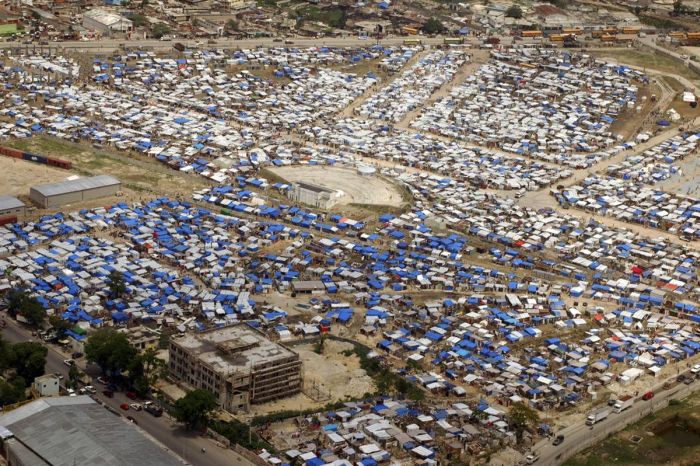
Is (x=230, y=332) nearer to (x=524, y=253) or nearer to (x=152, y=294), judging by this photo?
(x=152, y=294)

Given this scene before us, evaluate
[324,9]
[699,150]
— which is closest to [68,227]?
[699,150]

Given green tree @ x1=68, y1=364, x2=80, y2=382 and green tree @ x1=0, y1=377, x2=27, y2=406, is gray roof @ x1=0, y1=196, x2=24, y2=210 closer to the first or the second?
green tree @ x1=68, y1=364, x2=80, y2=382

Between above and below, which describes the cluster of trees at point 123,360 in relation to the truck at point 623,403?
below

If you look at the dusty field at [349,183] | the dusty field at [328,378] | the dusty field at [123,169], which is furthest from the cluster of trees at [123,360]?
the dusty field at [349,183]

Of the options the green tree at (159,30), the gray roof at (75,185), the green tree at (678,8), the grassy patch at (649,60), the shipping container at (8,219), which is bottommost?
the shipping container at (8,219)

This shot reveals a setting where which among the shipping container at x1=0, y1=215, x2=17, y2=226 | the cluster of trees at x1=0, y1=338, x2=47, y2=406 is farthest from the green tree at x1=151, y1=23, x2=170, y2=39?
the cluster of trees at x1=0, y1=338, x2=47, y2=406

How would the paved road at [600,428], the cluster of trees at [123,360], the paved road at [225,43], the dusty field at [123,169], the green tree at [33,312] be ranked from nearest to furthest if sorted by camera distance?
the paved road at [600,428]
the cluster of trees at [123,360]
the green tree at [33,312]
the dusty field at [123,169]
the paved road at [225,43]

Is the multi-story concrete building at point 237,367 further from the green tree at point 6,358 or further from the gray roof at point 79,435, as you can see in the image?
the green tree at point 6,358

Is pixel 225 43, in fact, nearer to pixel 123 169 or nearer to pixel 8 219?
pixel 123 169

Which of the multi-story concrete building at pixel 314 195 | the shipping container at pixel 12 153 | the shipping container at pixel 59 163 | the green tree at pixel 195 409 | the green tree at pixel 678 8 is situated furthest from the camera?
the green tree at pixel 678 8
